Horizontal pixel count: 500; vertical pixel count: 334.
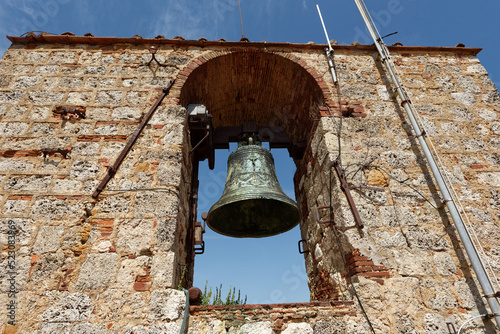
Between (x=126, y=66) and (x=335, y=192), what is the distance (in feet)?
8.77

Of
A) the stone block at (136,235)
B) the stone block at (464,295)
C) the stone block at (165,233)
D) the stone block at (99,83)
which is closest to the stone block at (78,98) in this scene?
the stone block at (99,83)

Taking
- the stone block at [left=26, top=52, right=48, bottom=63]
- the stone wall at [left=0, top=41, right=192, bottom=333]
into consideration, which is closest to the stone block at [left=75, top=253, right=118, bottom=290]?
the stone wall at [left=0, top=41, right=192, bottom=333]

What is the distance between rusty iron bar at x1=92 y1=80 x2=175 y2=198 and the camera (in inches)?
111

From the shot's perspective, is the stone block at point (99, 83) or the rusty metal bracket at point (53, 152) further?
the stone block at point (99, 83)

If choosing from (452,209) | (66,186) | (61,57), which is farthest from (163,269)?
(61,57)

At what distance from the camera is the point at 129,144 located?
309 centimetres

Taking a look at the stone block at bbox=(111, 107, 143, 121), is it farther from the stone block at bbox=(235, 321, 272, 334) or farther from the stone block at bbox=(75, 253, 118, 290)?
the stone block at bbox=(235, 321, 272, 334)

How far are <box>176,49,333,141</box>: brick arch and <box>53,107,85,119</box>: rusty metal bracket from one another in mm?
1007

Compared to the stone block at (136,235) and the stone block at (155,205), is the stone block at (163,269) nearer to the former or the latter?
the stone block at (136,235)

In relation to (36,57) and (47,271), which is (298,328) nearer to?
(47,271)

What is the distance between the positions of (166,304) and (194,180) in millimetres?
1777

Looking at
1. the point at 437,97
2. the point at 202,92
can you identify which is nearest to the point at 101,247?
the point at 202,92

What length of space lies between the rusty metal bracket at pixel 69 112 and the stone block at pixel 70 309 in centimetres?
175

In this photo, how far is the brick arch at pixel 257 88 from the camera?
3.84 metres
